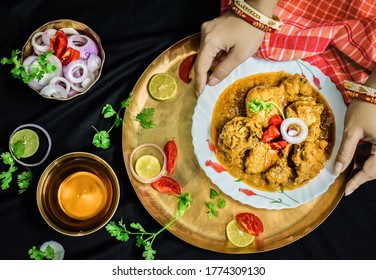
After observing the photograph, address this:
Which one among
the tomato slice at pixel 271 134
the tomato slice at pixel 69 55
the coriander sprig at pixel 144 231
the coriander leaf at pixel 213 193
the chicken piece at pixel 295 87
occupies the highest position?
the tomato slice at pixel 69 55

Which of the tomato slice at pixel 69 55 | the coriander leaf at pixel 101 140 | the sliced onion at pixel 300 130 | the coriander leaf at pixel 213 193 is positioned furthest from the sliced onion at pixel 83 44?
the sliced onion at pixel 300 130

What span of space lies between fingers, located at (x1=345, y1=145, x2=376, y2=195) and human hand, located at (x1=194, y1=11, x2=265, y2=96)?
0.76 metres

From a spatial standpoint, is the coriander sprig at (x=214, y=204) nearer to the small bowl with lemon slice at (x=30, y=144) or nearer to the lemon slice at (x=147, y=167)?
the lemon slice at (x=147, y=167)

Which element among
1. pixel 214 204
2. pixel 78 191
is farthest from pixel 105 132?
pixel 214 204

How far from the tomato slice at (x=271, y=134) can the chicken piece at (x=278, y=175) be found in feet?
0.44

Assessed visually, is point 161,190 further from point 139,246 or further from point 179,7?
point 179,7

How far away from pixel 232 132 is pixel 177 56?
19.8 inches

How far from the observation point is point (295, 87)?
7.76 feet

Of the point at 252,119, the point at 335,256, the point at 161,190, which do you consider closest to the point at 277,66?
the point at 252,119

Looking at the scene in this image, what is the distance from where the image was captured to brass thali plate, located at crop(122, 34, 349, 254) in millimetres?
2340

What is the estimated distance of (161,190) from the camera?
2.35 m

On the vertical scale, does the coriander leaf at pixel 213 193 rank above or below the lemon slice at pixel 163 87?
below

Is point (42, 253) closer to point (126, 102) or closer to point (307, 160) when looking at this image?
point (126, 102)

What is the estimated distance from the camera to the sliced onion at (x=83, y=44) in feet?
7.82
